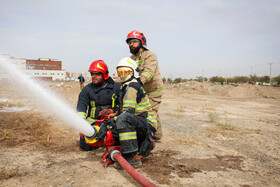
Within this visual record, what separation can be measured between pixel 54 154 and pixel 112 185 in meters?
1.81

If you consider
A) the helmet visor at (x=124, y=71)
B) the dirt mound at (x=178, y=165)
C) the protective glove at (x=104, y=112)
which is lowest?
the dirt mound at (x=178, y=165)

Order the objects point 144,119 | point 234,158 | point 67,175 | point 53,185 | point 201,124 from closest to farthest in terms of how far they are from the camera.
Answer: point 53,185 → point 67,175 → point 144,119 → point 234,158 → point 201,124

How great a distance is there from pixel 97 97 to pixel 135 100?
45.1 inches

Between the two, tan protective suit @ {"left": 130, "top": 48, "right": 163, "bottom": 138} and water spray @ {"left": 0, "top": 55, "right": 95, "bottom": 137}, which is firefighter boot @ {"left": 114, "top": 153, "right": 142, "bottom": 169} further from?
tan protective suit @ {"left": 130, "top": 48, "right": 163, "bottom": 138}

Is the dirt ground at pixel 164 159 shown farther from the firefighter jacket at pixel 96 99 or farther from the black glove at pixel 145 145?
the firefighter jacket at pixel 96 99

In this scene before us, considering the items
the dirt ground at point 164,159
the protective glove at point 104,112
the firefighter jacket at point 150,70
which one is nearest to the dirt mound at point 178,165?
the dirt ground at point 164,159

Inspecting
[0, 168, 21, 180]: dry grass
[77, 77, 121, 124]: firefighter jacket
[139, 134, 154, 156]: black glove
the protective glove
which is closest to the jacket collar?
[77, 77, 121, 124]: firefighter jacket

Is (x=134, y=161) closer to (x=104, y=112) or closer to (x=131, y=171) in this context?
(x=131, y=171)

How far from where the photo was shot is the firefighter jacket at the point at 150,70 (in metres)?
4.46

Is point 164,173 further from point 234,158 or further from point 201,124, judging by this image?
point 201,124

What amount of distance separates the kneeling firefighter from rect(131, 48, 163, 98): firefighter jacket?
51 cm

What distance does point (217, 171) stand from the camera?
3.46 meters

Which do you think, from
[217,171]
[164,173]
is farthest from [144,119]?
[217,171]

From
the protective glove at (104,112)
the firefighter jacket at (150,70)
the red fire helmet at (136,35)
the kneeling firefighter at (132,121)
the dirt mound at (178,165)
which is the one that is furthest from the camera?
the red fire helmet at (136,35)
